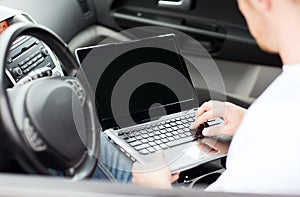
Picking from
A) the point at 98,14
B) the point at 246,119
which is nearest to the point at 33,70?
the point at 246,119

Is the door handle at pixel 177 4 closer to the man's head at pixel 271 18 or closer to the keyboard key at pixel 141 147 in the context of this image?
the keyboard key at pixel 141 147

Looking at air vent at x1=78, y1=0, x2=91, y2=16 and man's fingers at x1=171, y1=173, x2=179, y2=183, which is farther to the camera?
air vent at x1=78, y1=0, x2=91, y2=16

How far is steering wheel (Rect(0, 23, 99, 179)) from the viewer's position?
3.01ft

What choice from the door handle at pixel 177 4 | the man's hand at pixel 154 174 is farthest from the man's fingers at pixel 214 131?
the door handle at pixel 177 4

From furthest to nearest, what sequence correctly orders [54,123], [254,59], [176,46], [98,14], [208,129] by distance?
[98,14], [254,59], [176,46], [208,129], [54,123]

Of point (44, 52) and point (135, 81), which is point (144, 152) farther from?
point (44, 52)

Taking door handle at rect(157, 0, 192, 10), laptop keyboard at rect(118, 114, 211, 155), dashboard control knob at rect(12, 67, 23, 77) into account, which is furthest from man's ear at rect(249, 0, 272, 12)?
door handle at rect(157, 0, 192, 10)

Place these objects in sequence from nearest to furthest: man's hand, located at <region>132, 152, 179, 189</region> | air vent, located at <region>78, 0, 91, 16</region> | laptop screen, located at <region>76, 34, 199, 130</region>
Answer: man's hand, located at <region>132, 152, 179, 189</region>
laptop screen, located at <region>76, 34, 199, 130</region>
air vent, located at <region>78, 0, 91, 16</region>

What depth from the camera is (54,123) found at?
3.15 ft

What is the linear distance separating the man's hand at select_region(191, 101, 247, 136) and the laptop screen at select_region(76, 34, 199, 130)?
0.36 ft

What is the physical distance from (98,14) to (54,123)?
1097 mm

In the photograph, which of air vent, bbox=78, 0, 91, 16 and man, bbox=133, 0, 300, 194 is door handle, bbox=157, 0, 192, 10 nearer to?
air vent, bbox=78, 0, 91, 16

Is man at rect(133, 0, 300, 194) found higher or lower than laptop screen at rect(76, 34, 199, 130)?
higher

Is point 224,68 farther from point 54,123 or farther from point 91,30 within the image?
point 54,123
